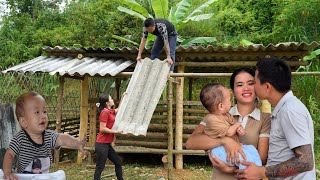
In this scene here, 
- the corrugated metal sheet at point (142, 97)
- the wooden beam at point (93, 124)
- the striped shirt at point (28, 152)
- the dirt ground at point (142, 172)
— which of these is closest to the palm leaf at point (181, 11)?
the wooden beam at point (93, 124)

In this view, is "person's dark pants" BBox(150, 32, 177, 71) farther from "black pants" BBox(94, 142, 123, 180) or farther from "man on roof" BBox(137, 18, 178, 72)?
"black pants" BBox(94, 142, 123, 180)

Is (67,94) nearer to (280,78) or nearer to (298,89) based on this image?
(298,89)

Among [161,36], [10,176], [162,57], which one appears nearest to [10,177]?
[10,176]

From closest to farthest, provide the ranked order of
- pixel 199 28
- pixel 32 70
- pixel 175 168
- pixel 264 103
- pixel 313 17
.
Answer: pixel 32 70
pixel 264 103
pixel 175 168
pixel 313 17
pixel 199 28

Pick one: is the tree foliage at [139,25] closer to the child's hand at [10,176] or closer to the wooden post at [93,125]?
the wooden post at [93,125]

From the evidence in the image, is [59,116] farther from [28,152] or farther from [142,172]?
[28,152]

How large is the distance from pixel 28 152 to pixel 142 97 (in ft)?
12.5

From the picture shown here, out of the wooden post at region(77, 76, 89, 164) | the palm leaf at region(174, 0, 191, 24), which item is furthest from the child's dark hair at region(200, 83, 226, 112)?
the palm leaf at region(174, 0, 191, 24)

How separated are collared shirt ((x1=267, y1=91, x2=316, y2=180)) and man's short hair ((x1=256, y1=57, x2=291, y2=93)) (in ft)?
0.24

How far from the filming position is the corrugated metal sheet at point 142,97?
557 cm

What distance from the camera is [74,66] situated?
7.12 metres

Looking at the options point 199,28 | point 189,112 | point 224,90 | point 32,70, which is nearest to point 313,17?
point 199,28

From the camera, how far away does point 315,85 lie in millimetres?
10375

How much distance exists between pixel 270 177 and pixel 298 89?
29.2ft
